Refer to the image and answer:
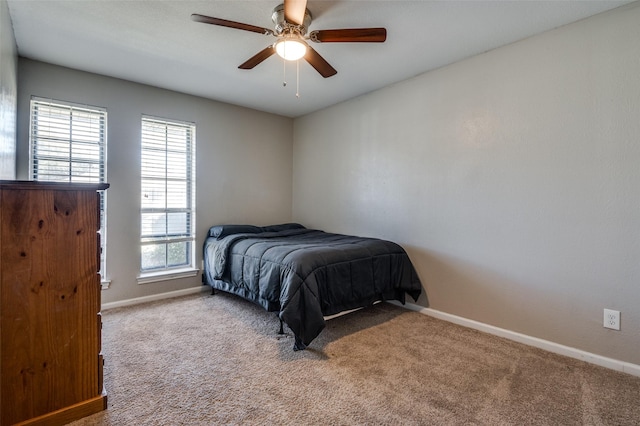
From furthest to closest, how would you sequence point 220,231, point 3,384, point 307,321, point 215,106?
point 215,106 < point 220,231 < point 307,321 < point 3,384

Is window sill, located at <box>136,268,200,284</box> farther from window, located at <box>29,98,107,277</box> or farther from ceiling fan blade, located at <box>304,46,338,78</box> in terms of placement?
ceiling fan blade, located at <box>304,46,338,78</box>

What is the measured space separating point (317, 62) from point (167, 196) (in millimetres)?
2388

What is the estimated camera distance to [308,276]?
237 centimetres

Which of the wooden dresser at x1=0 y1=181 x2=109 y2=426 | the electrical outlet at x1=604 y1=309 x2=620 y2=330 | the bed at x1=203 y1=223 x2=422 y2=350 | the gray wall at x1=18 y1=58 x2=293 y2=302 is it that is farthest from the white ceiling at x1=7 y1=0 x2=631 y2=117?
the electrical outlet at x1=604 y1=309 x2=620 y2=330

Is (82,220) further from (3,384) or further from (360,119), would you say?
(360,119)

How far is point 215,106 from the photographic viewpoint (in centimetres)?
402

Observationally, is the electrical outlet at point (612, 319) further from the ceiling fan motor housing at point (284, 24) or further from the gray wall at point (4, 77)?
the gray wall at point (4, 77)

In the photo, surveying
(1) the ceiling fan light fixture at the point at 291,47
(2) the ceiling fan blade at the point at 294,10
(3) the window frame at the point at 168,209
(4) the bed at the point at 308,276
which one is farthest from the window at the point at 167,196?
(2) the ceiling fan blade at the point at 294,10

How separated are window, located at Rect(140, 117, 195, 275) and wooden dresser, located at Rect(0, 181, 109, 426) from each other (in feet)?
6.59

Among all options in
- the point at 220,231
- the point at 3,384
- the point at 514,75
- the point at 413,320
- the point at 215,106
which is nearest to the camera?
the point at 3,384

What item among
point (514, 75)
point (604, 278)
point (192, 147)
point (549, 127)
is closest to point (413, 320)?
point (604, 278)

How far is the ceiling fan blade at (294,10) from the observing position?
176cm

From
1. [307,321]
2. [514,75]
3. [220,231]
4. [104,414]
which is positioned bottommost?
[104,414]

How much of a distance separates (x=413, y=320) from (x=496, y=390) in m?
1.14
